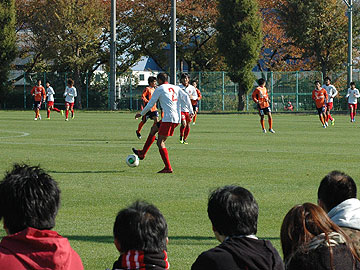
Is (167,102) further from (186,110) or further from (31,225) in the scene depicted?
(31,225)

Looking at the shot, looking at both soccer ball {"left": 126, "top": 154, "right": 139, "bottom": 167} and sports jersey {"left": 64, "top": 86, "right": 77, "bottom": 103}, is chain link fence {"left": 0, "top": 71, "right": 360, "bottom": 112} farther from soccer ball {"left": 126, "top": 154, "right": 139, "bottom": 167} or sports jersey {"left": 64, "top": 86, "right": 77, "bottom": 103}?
soccer ball {"left": 126, "top": 154, "right": 139, "bottom": 167}

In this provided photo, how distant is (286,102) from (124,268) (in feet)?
176

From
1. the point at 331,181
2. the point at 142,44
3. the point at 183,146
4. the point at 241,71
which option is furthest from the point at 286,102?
the point at 331,181

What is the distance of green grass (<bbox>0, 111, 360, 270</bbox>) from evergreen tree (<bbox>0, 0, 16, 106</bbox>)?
3743 centimetres

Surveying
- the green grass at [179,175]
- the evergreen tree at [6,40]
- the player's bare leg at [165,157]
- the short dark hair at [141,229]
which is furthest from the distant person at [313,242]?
the evergreen tree at [6,40]

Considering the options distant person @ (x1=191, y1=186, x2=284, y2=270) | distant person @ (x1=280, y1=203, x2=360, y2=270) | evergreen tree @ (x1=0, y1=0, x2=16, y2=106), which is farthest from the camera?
evergreen tree @ (x1=0, y1=0, x2=16, y2=106)

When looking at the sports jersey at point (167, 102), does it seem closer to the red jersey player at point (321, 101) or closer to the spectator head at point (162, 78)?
the spectator head at point (162, 78)

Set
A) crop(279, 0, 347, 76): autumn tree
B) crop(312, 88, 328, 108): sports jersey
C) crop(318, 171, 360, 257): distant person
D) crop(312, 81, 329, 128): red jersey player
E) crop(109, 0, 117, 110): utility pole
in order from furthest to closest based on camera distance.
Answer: crop(279, 0, 347, 76): autumn tree
crop(109, 0, 117, 110): utility pole
crop(312, 88, 328, 108): sports jersey
crop(312, 81, 329, 128): red jersey player
crop(318, 171, 360, 257): distant person

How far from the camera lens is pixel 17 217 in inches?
158

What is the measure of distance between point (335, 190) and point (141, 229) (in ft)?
6.45

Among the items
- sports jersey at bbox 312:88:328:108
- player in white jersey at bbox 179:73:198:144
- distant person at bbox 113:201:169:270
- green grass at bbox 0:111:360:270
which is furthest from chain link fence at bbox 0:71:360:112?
distant person at bbox 113:201:169:270

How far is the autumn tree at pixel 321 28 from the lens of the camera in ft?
201

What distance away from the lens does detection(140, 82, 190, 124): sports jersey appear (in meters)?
15.6

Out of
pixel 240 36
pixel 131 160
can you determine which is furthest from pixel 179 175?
pixel 240 36
